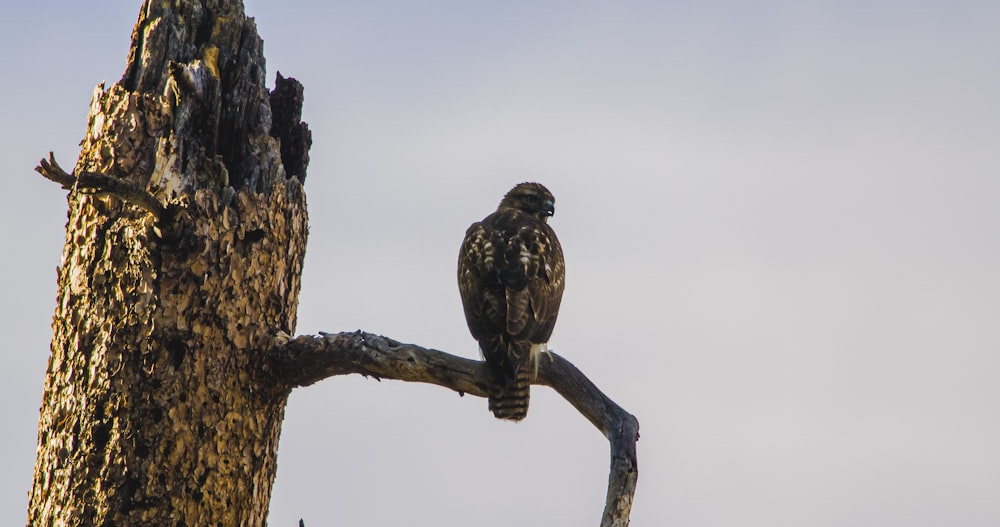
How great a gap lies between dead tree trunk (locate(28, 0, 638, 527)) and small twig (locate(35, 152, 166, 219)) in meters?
0.03

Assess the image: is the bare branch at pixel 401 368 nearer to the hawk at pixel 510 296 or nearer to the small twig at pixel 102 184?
the hawk at pixel 510 296

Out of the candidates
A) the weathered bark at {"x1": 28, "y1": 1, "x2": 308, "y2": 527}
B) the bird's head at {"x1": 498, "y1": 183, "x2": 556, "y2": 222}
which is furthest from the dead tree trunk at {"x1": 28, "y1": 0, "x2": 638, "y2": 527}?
the bird's head at {"x1": 498, "y1": 183, "x2": 556, "y2": 222}

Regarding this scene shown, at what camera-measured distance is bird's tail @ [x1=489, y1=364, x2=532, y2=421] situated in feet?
23.8

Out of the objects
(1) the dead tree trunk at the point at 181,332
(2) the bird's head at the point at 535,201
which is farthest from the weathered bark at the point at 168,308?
(2) the bird's head at the point at 535,201

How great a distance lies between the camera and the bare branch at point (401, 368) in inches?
253

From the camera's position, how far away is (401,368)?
21.2ft

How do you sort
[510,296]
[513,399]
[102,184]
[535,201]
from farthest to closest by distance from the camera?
1. [535,201]
2. [510,296]
3. [513,399]
4. [102,184]

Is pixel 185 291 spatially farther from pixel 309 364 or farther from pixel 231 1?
pixel 231 1

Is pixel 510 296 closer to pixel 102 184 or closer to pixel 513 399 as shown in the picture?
pixel 513 399

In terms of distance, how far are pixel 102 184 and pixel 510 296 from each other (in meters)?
2.99

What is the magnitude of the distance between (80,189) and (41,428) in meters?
1.48

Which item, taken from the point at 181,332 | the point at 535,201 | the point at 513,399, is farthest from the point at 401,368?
the point at 535,201

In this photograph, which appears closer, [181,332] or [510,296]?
[181,332]

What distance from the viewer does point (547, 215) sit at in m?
10.3
